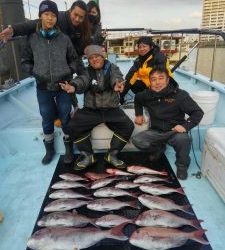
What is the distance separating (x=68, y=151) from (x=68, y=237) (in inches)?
65.6

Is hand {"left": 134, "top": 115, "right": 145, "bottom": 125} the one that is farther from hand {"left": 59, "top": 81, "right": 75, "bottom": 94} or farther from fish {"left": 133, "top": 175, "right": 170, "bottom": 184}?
hand {"left": 59, "top": 81, "right": 75, "bottom": 94}

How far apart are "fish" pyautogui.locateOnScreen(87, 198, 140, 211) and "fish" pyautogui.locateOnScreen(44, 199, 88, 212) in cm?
12

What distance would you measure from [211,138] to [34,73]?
2.24 m

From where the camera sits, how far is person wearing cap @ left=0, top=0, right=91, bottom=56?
11.4 feet

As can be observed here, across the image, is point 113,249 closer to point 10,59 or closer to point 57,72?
point 57,72

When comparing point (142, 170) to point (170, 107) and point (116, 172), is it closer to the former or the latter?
point (116, 172)

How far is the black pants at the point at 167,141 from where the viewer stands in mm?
3389

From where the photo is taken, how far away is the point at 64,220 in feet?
8.37

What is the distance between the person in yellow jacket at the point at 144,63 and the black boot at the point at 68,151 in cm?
149

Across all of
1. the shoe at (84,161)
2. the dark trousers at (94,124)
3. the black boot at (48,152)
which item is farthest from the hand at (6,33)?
the shoe at (84,161)

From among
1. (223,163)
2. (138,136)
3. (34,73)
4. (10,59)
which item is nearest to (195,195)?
(223,163)

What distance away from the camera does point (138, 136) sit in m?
3.72

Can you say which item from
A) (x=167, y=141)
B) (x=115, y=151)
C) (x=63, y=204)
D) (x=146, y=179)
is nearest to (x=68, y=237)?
(x=63, y=204)

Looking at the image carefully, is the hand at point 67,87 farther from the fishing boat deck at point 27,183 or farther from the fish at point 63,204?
the fish at point 63,204
